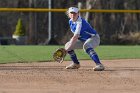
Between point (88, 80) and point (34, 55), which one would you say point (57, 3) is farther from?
point (88, 80)

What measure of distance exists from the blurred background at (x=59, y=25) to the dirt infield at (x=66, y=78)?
12.0m

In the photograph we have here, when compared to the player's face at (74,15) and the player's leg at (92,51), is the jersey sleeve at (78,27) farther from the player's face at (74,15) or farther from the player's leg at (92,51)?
the player's leg at (92,51)

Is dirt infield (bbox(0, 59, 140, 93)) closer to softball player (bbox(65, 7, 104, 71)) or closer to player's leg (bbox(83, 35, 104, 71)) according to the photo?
player's leg (bbox(83, 35, 104, 71))

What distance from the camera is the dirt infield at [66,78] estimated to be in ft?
25.1

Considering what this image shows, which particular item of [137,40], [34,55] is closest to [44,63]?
[34,55]

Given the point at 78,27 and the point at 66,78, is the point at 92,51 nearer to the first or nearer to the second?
the point at 78,27

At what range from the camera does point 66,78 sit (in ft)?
29.1

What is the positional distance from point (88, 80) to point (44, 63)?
9.90 feet

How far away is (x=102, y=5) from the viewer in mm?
31375

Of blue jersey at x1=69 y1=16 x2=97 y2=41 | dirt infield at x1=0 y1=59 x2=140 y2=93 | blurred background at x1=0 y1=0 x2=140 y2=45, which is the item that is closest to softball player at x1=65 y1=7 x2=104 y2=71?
blue jersey at x1=69 y1=16 x2=97 y2=41

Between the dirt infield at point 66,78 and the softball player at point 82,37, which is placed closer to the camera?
the dirt infield at point 66,78

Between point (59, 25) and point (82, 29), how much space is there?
1560cm

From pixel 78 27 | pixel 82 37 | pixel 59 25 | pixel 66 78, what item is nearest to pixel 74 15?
pixel 78 27

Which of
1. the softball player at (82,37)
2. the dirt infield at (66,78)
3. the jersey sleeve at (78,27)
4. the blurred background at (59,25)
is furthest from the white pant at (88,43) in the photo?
the blurred background at (59,25)
